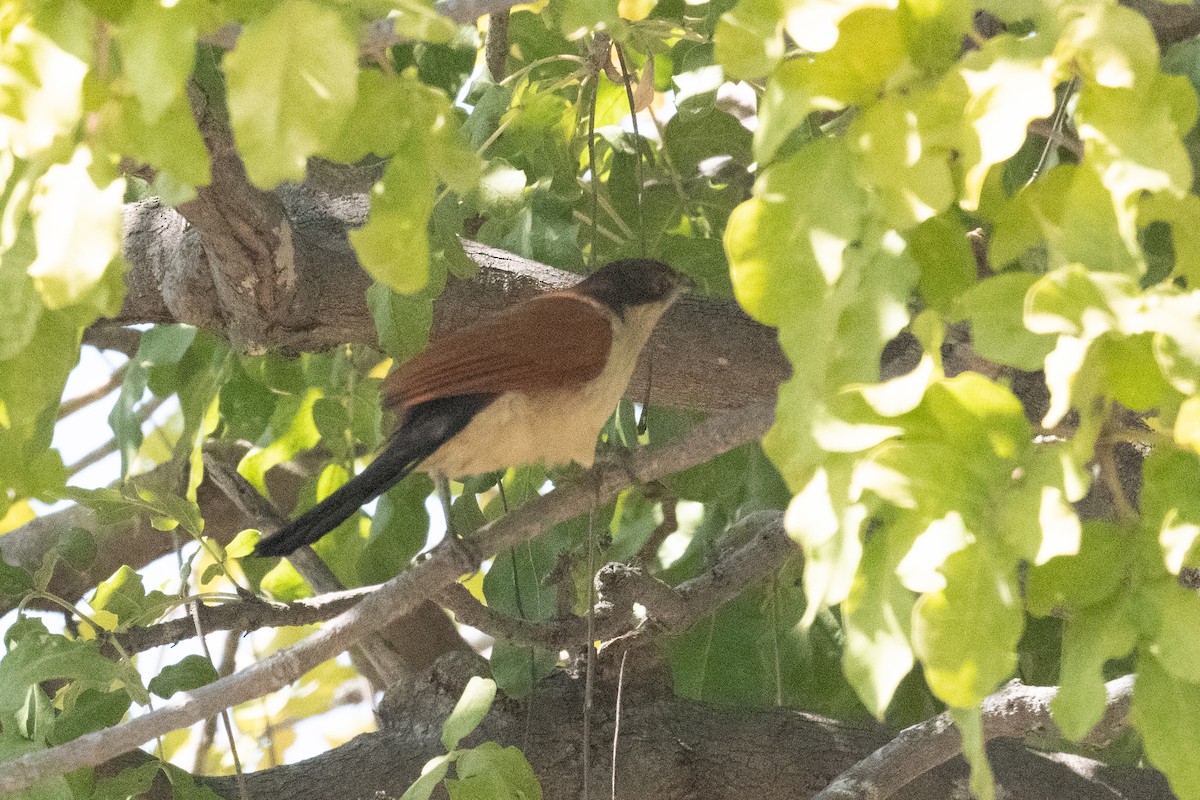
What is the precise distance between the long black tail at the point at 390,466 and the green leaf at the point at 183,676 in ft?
0.87

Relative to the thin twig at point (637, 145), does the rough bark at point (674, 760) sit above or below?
below

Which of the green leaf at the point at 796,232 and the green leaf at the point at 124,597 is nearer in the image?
the green leaf at the point at 796,232

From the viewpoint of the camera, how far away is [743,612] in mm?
2869

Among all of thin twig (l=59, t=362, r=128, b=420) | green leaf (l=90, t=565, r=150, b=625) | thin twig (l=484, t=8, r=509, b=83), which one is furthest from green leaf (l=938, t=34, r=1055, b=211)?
thin twig (l=59, t=362, r=128, b=420)

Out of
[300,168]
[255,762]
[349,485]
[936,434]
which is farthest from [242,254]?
[255,762]

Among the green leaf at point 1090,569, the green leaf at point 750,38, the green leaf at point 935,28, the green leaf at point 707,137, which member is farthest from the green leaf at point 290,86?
the green leaf at point 707,137

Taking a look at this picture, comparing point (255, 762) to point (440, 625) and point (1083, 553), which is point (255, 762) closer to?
point (440, 625)

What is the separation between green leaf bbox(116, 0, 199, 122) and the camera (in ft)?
2.41

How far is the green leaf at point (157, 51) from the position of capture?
73 cm

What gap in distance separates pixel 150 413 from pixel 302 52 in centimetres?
357

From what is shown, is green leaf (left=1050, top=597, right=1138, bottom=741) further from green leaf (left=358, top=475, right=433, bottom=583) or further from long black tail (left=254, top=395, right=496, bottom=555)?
green leaf (left=358, top=475, right=433, bottom=583)

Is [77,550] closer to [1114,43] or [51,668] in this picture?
[51,668]

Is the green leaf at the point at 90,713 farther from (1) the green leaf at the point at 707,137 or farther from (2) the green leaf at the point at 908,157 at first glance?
(2) the green leaf at the point at 908,157

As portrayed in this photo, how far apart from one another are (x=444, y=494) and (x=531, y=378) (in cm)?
35
